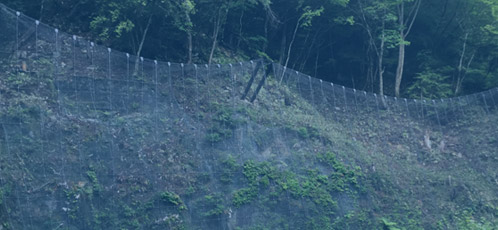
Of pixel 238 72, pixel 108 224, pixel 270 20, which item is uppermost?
pixel 270 20

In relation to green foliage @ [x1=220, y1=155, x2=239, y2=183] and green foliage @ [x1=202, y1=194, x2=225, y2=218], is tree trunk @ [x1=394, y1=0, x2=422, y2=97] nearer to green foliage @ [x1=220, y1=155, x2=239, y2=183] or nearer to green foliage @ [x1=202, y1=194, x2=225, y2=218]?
green foliage @ [x1=220, y1=155, x2=239, y2=183]

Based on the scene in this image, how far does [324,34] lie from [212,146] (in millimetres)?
8865

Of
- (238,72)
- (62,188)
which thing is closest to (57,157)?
(62,188)

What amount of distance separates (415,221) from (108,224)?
6.77 metres

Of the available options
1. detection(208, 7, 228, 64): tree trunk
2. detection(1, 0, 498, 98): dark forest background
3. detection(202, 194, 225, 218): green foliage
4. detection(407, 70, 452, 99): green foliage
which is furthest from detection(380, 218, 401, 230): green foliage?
detection(407, 70, 452, 99): green foliage

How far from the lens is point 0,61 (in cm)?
738

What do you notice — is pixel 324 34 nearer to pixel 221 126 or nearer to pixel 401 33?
pixel 401 33

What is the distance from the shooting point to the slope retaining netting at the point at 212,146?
7.36 m

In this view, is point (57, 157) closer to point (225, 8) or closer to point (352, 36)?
point (225, 8)

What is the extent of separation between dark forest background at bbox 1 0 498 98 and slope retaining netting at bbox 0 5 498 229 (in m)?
2.97

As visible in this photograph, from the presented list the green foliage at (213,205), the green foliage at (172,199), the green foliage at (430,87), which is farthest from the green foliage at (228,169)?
the green foliage at (430,87)

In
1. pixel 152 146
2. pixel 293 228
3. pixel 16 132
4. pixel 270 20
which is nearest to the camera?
pixel 16 132

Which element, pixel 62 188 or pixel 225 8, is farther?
pixel 225 8

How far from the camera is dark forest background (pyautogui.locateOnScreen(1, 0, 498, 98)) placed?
12.1 meters
